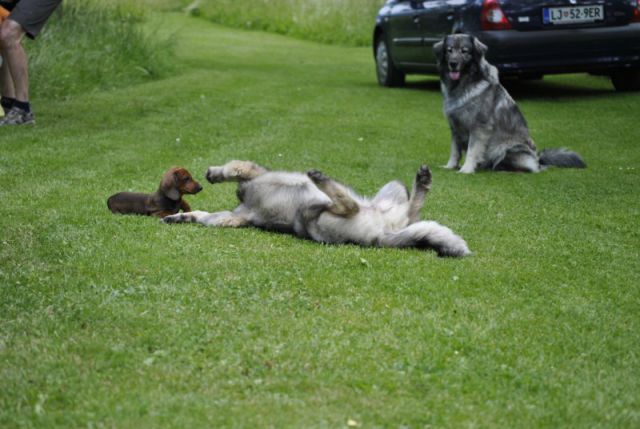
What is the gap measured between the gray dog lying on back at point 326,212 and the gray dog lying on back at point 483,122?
334 cm

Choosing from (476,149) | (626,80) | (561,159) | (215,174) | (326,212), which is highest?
(215,174)

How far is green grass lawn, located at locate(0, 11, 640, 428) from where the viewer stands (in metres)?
3.60

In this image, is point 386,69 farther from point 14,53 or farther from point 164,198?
point 164,198

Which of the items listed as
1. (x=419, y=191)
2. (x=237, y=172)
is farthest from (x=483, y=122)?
(x=237, y=172)

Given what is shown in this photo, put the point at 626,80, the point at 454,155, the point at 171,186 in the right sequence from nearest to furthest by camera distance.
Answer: the point at 171,186
the point at 454,155
the point at 626,80

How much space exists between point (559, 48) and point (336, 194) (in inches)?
321

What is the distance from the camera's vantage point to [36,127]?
1099cm

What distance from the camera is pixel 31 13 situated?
10836mm

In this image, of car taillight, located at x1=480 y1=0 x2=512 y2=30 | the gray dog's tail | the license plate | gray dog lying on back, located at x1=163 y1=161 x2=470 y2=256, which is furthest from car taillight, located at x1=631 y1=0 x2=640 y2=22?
gray dog lying on back, located at x1=163 y1=161 x2=470 y2=256

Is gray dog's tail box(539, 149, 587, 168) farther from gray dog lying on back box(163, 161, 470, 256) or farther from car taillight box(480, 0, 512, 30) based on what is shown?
car taillight box(480, 0, 512, 30)

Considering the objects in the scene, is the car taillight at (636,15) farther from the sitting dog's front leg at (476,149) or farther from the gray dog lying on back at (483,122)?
the sitting dog's front leg at (476,149)

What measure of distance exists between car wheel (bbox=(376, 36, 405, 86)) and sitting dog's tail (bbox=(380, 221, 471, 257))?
10.9m

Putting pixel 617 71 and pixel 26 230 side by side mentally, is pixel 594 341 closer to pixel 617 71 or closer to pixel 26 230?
pixel 26 230

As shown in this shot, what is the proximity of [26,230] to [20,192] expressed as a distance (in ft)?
4.60
